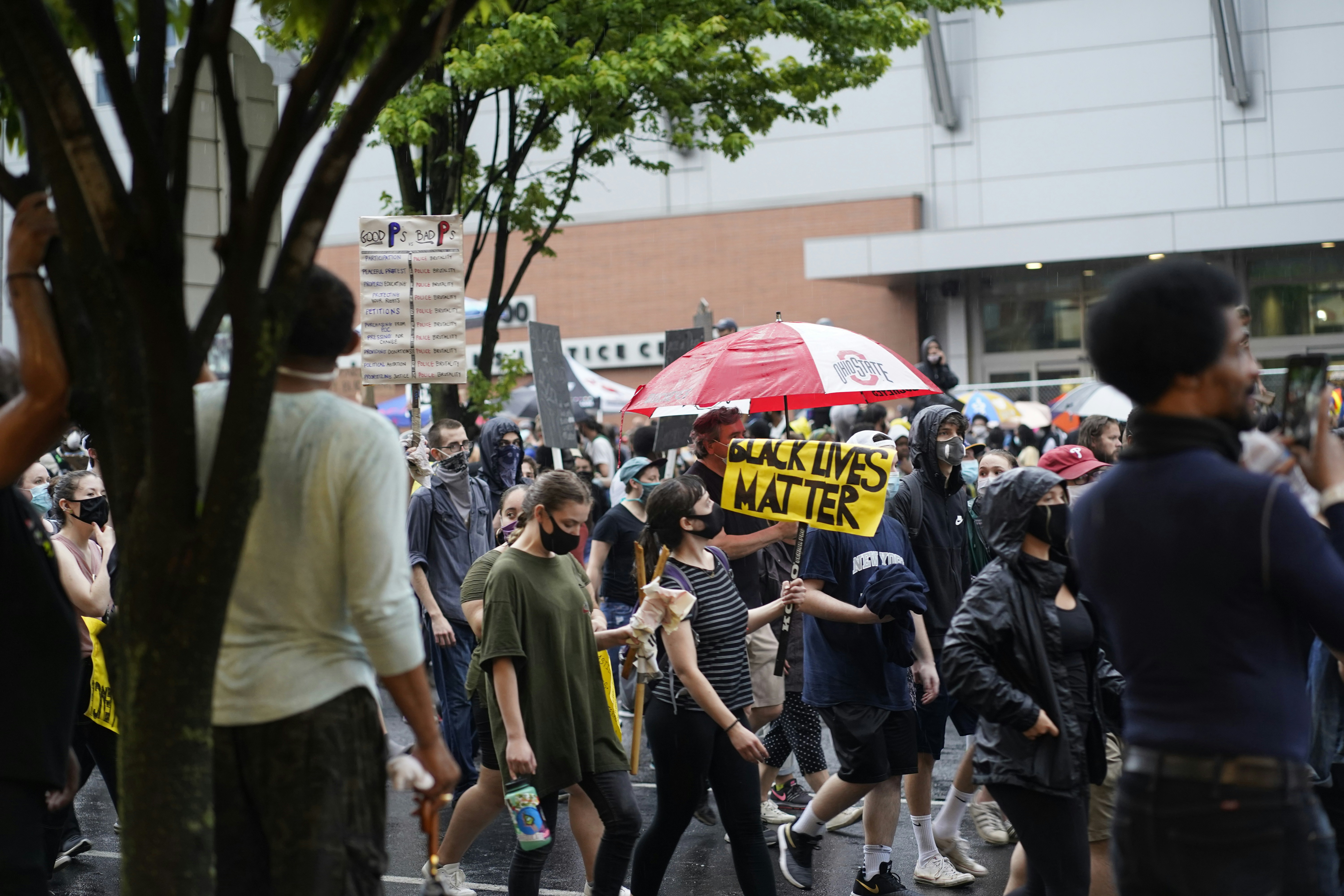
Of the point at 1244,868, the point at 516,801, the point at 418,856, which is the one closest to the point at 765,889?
the point at 516,801

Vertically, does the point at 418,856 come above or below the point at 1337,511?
below

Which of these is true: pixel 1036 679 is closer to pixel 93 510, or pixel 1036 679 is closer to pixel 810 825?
pixel 810 825

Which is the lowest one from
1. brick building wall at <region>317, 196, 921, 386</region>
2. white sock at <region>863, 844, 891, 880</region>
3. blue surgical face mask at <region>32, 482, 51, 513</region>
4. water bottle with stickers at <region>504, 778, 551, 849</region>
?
white sock at <region>863, 844, 891, 880</region>

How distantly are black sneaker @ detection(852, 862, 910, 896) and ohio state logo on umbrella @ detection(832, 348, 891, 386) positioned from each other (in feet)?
8.94

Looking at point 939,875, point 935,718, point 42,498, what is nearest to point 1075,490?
point 935,718

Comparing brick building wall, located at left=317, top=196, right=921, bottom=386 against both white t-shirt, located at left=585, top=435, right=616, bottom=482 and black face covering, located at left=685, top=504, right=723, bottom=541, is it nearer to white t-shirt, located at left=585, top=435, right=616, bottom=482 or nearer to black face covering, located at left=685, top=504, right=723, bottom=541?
white t-shirt, located at left=585, top=435, right=616, bottom=482

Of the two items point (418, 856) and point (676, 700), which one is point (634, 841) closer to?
point (676, 700)

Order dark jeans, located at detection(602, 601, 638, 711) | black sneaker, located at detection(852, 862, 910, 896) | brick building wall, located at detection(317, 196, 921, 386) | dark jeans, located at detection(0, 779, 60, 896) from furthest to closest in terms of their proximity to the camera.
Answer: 1. brick building wall, located at detection(317, 196, 921, 386)
2. dark jeans, located at detection(602, 601, 638, 711)
3. black sneaker, located at detection(852, 862, 910, 896)
4. dark jeans, located at detection(0, 779, 60, 896)

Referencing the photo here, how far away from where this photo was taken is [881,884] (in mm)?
6363

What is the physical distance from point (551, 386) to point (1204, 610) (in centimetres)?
901

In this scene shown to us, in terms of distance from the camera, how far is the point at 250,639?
3215mm

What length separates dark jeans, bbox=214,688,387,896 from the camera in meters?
3.18

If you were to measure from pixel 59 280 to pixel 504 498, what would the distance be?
5381mm

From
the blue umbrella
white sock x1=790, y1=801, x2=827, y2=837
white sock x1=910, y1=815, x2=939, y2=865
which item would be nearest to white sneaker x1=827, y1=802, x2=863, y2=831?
white sock x1=910, y1=815, x2=939, y2=865
